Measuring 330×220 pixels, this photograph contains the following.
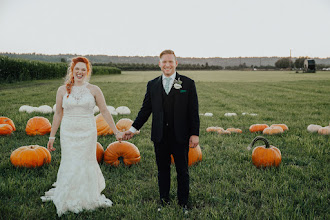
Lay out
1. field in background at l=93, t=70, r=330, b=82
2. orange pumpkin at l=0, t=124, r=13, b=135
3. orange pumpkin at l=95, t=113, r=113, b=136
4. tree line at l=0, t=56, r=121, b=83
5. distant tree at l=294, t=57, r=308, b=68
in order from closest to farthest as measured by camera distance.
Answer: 1. orange pumpkin at l=0, t=124, r=13, b=135
2. orange pumpkin at l=95, t=113, r=113, b=136
3. tree line at l=0, t=56, r=121, b=83
4. field in background at l=93, t=70, r=330, b=82
5. distant tree at l=294, t=57, r=308, b=68

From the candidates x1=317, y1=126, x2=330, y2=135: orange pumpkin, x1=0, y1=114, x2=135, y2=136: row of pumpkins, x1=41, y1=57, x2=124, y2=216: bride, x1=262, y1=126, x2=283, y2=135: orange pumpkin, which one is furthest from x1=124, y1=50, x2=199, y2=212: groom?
x1=317, y1=126, x2=330, y2=135: orange pumpkin

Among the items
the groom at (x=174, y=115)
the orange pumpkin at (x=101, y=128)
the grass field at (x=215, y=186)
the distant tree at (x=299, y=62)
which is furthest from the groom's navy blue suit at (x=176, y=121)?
the distant tree at (x=299, y=62)

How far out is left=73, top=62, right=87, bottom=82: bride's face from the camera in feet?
11.1

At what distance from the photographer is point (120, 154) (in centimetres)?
475

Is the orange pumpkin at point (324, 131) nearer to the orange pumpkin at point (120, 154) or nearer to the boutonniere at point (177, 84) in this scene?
the orange pumpkin at point (120, 154)

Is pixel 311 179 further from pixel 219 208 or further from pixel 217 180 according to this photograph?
pixel 219 208

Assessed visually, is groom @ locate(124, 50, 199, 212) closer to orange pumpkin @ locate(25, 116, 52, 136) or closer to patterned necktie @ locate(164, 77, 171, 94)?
patterned necktie @ locate(164, 77, 171, 94)

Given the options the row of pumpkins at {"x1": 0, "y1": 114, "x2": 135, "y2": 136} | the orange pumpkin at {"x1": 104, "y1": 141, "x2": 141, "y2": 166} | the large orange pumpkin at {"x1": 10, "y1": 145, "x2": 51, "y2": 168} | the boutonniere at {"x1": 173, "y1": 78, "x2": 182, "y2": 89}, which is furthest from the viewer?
the row of pumpkins at {"x1": 0, "y1": 114, "x2": 135, "y2": 136}

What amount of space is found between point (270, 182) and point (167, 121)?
6.50 ft

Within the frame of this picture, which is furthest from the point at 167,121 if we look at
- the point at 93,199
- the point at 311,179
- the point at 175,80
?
the point at 311,179

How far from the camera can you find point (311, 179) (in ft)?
13.9

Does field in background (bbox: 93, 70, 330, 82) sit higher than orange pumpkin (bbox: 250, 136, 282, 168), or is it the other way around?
field in background (bbox: 93, 70, 330, 82)

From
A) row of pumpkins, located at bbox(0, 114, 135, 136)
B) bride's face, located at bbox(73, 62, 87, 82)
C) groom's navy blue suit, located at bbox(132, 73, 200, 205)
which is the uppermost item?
bride's face, located at bbox(73, 62, 87, 82)

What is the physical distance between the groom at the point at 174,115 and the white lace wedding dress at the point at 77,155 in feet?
2.71
